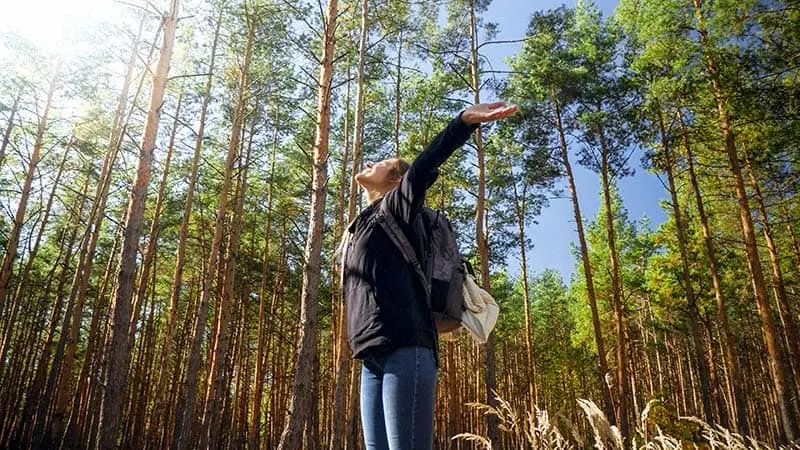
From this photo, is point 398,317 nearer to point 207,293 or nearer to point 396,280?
point 396,280

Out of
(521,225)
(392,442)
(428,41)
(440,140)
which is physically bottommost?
(392,442)

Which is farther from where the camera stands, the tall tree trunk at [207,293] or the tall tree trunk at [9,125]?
the tall tree trunk at [9,125]

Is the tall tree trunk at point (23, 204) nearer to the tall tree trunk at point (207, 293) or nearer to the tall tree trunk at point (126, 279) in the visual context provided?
the tall tree trunk at point (207, 293)

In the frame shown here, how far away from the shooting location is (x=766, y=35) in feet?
32.0

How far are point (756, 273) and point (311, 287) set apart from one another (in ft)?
35.5

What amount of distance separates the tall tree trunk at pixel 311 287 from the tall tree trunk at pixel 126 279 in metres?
2.14

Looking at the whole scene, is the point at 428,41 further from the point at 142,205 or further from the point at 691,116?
the point at 142,205

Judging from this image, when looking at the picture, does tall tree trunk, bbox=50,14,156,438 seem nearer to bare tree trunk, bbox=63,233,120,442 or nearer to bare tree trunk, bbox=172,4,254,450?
bare tree trunk, bbox=63,233,120,442

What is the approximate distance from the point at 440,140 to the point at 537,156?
47.7 ft

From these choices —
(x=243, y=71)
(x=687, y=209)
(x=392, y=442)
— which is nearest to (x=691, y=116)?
(x=687, y=209)

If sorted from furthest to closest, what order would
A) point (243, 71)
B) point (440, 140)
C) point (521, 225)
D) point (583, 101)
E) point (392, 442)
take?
point (521, 225)
point (583, 101)
point (243, 71)
point (440, 140)
point (392, 442)

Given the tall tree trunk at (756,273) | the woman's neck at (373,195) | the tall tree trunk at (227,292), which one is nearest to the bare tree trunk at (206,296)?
the tall tree trunk at (227,292)

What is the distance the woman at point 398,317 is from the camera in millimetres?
1553

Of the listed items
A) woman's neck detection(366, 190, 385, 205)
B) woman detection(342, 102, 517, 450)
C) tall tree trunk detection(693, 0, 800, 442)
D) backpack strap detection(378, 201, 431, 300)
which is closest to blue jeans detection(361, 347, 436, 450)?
woman detection(342, 102, 517, 450)
